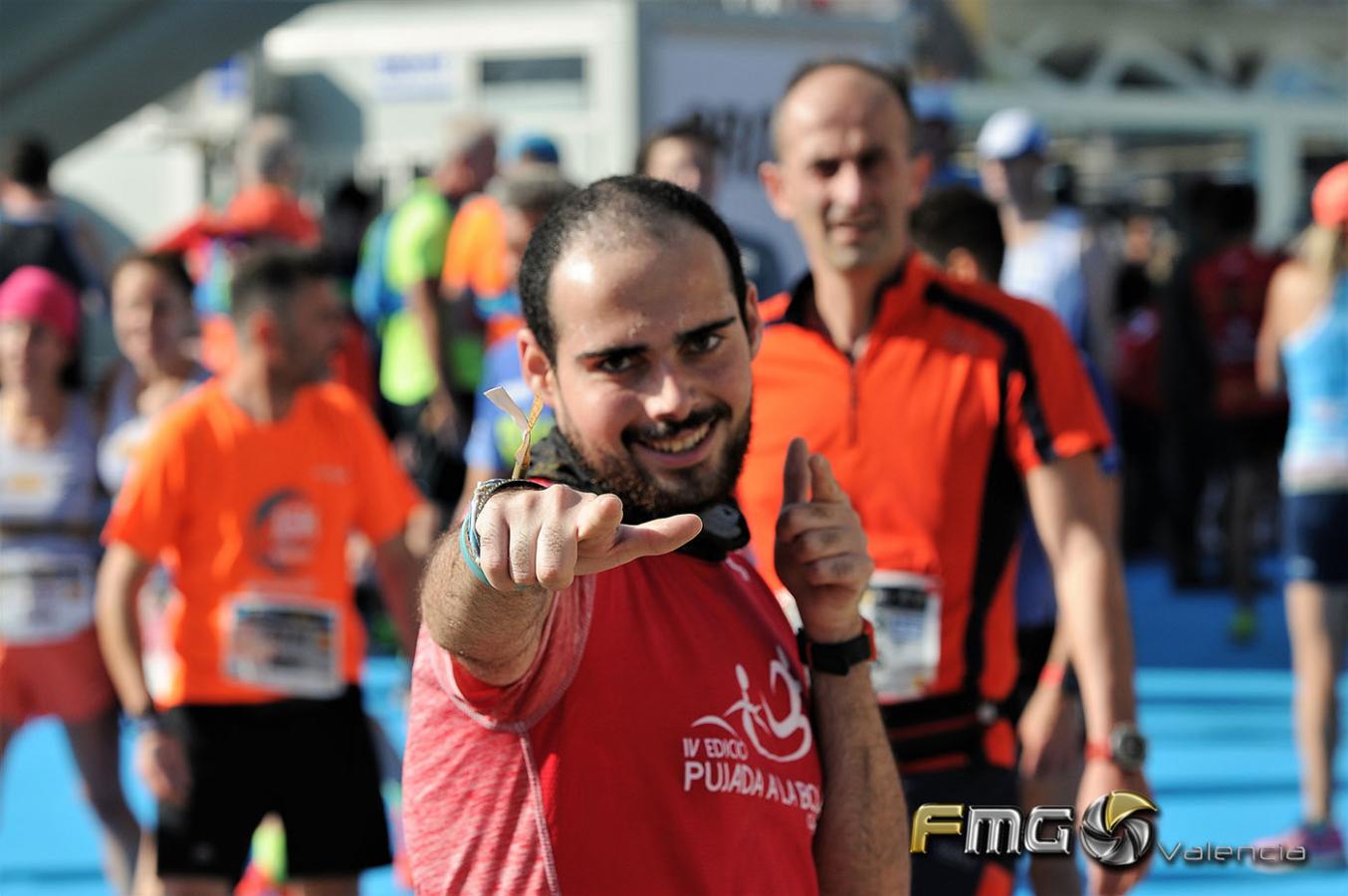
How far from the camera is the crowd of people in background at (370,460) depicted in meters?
Result: 2.83

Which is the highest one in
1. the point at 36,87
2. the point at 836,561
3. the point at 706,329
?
the point at 36,87

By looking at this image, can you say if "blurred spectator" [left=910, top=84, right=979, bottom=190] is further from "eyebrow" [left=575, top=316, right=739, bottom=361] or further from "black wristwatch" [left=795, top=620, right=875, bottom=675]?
"eyebrow" [left=575, top=316, right=739, bottom=361]

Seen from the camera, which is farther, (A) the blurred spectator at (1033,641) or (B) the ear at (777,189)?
(A) the blurred spectator at (1033,641)

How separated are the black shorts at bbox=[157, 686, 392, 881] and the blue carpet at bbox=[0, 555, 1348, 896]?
1.54 metres

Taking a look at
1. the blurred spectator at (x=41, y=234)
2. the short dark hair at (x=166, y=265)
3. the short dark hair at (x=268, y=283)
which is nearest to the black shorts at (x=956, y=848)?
the short dark hair at (x=268, y=283)

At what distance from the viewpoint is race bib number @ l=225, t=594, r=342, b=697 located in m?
3.63

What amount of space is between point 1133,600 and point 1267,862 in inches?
290

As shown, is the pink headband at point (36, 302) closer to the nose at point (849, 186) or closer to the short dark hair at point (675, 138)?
the short dark hair at point (675, 138)

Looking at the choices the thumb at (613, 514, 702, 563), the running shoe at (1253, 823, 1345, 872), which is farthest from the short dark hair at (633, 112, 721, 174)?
the thumb at (613, 514, 702, 563)

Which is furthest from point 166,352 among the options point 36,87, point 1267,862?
point 1267,862

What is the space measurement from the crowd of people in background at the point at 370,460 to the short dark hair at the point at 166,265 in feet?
0.03

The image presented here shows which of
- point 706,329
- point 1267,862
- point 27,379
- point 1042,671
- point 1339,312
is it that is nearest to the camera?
point 706,329

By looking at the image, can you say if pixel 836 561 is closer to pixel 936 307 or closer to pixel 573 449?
pixel 573 449

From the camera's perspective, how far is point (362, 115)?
13.9 meters
